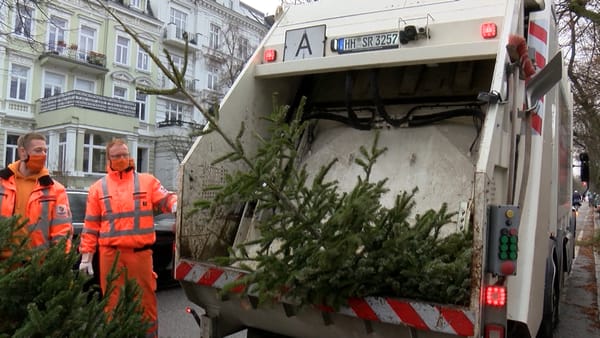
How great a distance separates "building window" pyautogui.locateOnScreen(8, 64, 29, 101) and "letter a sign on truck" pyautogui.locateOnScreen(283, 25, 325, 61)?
25.3 metres

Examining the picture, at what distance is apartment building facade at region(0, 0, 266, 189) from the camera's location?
24719 millimetres

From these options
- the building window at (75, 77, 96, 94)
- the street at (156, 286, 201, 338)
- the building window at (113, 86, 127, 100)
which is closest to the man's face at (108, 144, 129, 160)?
the street at (156, 286, 201, 338)

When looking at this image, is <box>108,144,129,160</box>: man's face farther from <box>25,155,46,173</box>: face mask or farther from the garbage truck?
the garbage truck

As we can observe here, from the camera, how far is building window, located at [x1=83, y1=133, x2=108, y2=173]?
25734 mm

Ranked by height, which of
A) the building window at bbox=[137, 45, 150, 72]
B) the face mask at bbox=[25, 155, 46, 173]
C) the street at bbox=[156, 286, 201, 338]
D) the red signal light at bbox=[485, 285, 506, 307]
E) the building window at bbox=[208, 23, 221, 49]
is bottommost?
the street at bbox=[156, 286, 201, 338]

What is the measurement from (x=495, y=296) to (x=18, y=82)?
27.7 m

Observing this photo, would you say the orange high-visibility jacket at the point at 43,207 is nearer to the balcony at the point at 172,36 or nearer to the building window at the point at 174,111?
the building window at the point at 174,111

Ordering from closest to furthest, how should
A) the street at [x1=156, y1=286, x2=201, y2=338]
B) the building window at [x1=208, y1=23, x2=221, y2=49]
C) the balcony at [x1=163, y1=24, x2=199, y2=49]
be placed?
the street at [x1=156, y1=286, x2=201, y2=338] < the balcony at [x1=163, y1=24, x2=199, y2=49] < the building window at [x1=208, y1=23, x2=221, y2=49]

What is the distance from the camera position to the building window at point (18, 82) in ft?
82.7

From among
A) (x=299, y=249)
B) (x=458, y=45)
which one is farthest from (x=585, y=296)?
(x=299, y=249)

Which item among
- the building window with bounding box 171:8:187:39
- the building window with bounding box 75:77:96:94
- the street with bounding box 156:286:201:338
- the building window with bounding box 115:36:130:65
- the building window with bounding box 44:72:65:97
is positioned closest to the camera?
the street with bounding box 156:286:201:338

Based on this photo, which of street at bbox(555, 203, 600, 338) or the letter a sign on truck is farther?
street at bbox(555, 203, 600, 338)

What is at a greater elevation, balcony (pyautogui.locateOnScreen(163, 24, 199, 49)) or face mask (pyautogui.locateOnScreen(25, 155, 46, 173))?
balcony (pyautogui.locateOnScreen(163, 24, 199, 49))

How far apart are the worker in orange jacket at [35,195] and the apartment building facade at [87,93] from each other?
62.4 feet
